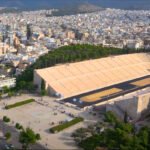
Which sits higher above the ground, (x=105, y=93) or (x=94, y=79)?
(x=94, y=79)

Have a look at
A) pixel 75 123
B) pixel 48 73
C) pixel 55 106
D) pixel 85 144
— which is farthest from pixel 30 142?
pixel 48 73

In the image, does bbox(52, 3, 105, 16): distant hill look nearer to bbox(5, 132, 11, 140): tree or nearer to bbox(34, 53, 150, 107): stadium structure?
bbox(34, 53, 150, 107): stadium structure

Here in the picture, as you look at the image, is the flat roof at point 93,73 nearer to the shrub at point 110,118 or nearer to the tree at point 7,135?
the shrub at point 110,118

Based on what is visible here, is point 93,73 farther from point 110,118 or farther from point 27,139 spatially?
point 27,139

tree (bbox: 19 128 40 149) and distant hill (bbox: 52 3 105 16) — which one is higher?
tree (bbox: 19 128 40 149)

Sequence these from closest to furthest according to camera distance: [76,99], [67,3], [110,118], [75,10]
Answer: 1. [110,118]
2. [76,99]
3. [75,10]
4. [67,3]

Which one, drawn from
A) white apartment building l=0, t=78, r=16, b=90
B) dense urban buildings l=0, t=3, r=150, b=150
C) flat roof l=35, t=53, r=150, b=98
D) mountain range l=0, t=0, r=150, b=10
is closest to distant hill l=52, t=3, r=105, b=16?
mountain range l=0, t=0, r=150, b=10

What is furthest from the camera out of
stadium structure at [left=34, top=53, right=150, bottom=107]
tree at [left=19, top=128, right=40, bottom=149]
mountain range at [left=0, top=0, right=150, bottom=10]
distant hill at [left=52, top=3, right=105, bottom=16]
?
mountain range at [left=0, top=0, right=150, bottom=10]

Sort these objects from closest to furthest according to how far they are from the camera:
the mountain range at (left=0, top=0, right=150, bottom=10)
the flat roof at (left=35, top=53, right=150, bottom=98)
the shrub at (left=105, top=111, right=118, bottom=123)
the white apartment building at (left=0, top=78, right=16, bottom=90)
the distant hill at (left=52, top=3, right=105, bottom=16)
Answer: the shrub at (left=105, top=111, right=118, bottom=123) → the flat roof at (left=35, top=53, right=150, bottom=98) → the white apartment building at (left=0, top=78, right=16, bottom=90) → the distant hill at (left=52, top=3, right=105, bottom=16) → the mountain range at (left=0, top=0, right=150, bottom=10)

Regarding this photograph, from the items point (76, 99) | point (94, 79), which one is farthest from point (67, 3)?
point (76, 99)
